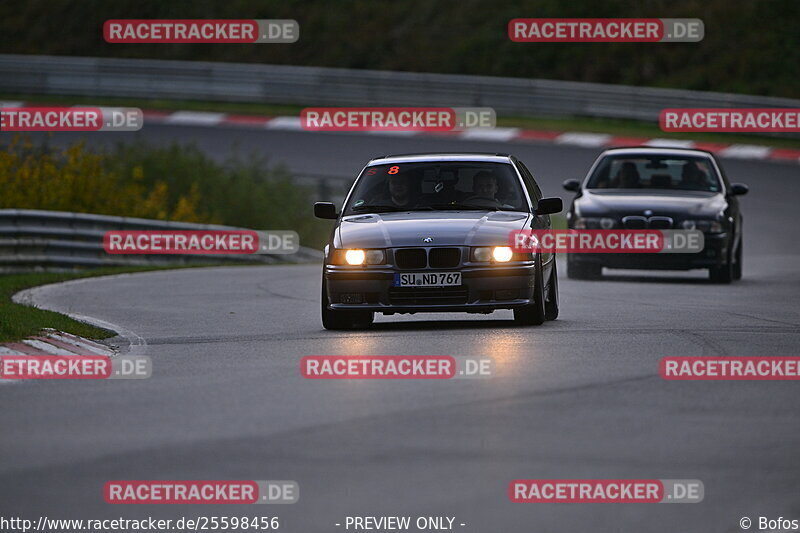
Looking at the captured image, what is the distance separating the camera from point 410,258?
1368cm

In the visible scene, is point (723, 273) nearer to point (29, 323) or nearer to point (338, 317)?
point (338, 317)

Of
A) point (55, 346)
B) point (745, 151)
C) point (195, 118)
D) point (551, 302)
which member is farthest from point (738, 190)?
point (195, 118)

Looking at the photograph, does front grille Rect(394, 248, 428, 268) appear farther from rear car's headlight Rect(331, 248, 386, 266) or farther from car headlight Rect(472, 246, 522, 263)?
car headlight Rect(472, 246, 522, 263)

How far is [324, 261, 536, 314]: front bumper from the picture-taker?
13594 millimetres

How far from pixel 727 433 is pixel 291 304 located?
9.31m

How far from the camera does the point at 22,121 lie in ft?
121

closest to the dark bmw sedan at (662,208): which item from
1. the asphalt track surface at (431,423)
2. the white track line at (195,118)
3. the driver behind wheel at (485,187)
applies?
the asphalt track surface at (431,423)

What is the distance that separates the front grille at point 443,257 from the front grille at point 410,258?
56mm

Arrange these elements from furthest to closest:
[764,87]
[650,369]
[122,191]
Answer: [764,87], [122,191], [650,369]

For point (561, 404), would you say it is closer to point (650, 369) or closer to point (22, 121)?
point (650, 369)

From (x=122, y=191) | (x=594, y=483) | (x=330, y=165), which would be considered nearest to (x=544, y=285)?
(x=594, y=483)

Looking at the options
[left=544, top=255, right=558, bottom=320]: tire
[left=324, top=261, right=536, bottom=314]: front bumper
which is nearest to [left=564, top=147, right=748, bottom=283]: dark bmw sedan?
[left=544, top=255, right=558, bottom=320]: tire

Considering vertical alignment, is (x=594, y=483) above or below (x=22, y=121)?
below

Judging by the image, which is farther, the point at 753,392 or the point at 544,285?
the point at 544,285
